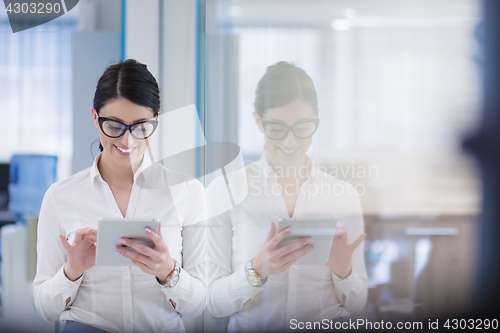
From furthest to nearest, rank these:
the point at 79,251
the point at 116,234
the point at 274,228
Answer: the point at 274,228 < the point at 79,251 < the point at 116,234

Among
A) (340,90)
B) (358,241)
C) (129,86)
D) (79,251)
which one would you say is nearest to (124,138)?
(129,86)

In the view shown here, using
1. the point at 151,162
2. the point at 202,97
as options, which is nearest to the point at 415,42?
the point at 202,97

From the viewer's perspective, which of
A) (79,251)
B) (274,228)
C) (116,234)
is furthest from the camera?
(274,228)

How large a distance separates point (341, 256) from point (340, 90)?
581 millimetres

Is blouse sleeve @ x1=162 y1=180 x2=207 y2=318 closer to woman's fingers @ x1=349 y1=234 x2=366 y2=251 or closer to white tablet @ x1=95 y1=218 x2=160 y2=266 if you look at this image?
white tablet @ x1=95 y1=218 x2=160 y2=266

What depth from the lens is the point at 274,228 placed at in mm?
1275

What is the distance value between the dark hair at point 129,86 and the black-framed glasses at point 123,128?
0.05 m

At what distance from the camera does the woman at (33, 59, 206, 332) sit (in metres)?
1.19

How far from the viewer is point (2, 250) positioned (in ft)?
4.46

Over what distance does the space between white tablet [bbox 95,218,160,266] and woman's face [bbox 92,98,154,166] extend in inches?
10.7

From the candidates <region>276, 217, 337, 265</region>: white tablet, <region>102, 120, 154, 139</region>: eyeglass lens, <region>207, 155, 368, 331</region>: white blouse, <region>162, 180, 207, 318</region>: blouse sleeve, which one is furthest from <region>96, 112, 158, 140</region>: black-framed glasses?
<region>276, 217, 337, 265</region>: white tablet

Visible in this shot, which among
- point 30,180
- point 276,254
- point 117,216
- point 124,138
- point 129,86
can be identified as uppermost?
point 129,86

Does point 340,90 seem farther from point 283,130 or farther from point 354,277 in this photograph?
point 354,277

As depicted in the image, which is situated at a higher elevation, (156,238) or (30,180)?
(30,180)
